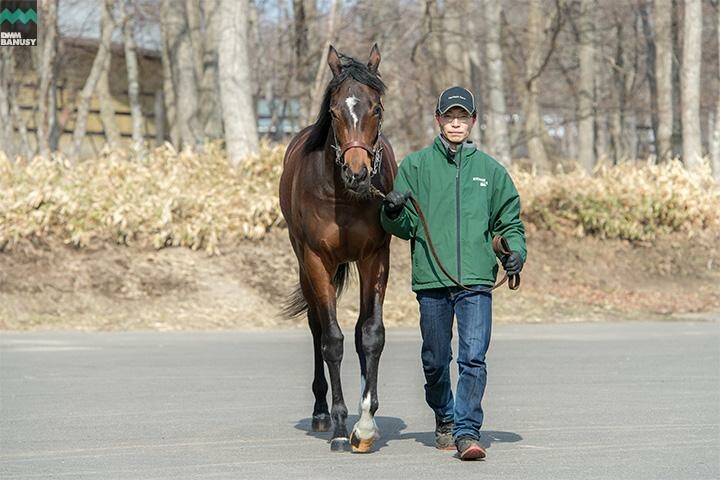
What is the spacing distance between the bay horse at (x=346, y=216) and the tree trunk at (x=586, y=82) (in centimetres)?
2472

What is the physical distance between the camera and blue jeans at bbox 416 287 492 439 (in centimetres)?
813

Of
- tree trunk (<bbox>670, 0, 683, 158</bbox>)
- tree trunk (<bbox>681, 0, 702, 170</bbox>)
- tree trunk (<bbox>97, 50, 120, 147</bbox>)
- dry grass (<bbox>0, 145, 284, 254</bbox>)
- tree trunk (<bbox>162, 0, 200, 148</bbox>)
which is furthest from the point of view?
tree trunk (<bbox>97, 50, 120, 147</bbox>)

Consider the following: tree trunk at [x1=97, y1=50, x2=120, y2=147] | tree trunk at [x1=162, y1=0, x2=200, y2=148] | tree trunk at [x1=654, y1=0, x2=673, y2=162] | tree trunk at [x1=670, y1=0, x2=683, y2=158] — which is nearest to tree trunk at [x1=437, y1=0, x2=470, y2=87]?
tree trunk at [x1=654, y1=0, x2=673, y2=162]

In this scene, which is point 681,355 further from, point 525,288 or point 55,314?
point 55,314

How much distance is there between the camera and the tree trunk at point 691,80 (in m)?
25.9

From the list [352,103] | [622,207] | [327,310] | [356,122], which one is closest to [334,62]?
[352,103]

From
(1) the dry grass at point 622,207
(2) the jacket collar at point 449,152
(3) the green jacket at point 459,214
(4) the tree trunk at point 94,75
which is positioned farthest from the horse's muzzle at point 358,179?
(4) the tree trunk at point 94,75

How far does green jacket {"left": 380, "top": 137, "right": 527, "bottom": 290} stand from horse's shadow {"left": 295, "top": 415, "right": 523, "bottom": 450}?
3.77ft

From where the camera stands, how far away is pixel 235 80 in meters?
23.5

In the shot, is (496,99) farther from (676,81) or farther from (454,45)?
(676,81)

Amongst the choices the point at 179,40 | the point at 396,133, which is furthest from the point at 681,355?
the point at 396,133

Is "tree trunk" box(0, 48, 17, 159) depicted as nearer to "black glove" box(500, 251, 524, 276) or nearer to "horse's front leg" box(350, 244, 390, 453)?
"horse's front leg" box(350, 244, 390, 453)

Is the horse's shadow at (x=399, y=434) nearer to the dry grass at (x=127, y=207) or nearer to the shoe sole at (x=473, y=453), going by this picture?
the shoe sole at (x=473, y=453)

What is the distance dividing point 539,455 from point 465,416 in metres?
0.53
